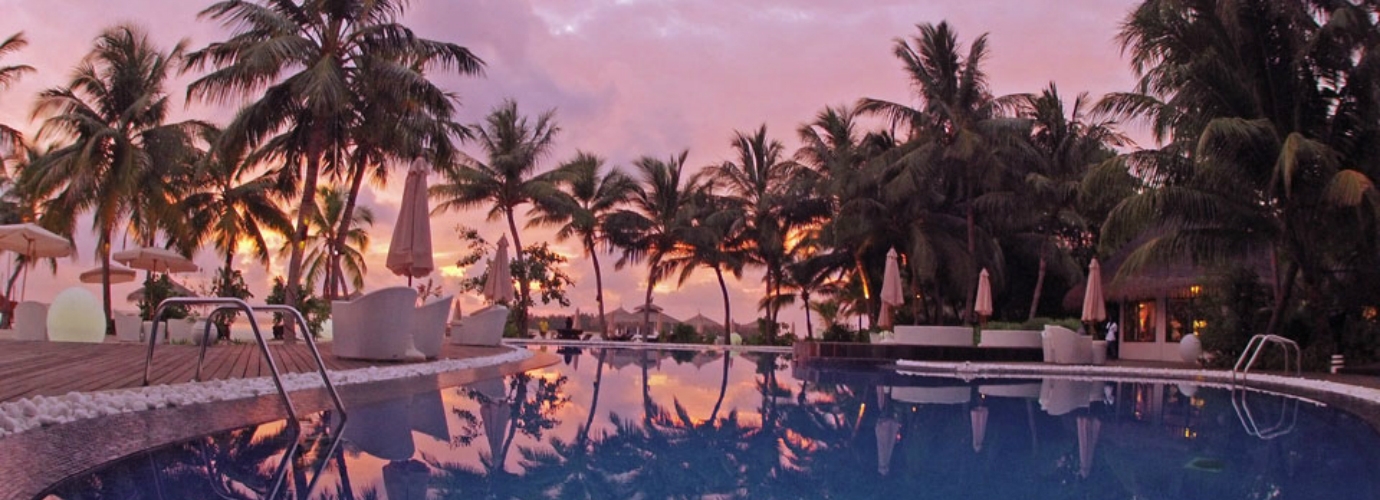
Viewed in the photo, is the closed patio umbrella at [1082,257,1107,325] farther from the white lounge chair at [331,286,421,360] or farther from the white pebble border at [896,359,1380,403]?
the white lounge chair at [331,286,421,360]

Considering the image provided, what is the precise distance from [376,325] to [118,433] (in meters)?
4.91

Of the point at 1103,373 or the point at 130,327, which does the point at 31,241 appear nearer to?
the point at 130,327

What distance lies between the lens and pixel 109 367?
282 inches

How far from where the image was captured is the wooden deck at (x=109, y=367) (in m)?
5.52

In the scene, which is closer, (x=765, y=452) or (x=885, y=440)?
(x=765, y=452)

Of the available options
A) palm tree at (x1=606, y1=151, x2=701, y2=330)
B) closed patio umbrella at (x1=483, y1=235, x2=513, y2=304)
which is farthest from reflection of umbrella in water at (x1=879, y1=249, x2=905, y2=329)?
palm tree at (x1=606, y1=151, x2=701, y2=330)

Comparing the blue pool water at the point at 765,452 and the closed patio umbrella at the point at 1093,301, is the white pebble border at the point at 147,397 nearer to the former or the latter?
the blue pool water at the point at 765,452

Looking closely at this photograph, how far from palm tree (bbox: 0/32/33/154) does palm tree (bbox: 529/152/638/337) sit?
12.2m

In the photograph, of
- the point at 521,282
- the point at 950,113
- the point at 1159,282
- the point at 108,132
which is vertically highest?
the point at 950,113

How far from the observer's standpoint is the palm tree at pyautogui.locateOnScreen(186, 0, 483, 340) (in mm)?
12695

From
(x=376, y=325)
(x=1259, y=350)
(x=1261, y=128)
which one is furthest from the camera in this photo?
(x=1261, y=128)

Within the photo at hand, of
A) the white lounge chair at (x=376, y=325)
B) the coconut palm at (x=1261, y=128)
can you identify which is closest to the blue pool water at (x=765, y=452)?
the white lounge chair at (x=376, y=325)

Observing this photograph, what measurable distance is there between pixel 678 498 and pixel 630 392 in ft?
17.0

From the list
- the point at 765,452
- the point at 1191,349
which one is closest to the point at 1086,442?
the point at 765,452
